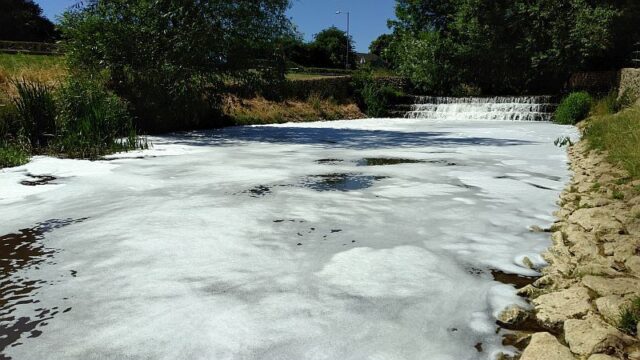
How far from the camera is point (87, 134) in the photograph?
339 inches

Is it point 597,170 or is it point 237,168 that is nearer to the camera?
point 597,170

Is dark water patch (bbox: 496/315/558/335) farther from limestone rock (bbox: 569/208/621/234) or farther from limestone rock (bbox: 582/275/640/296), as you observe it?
limestone rock (bbox: 569/208/621/234)

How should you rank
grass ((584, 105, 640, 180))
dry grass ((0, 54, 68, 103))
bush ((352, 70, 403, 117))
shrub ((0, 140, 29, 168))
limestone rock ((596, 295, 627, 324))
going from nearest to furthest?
limestone rock ((596, 295, 627, 324))
grass ((584, 105, 640, 180))
shrub ((0, 140, 29, 168))
dry grass ((0, 54, 68, 103))
bush ((352, 70, 403, 117))

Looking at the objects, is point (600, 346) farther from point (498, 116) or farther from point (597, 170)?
point (498, 116)

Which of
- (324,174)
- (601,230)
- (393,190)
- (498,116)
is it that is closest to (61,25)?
(324,174)

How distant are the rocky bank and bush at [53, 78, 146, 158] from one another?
23.7ft

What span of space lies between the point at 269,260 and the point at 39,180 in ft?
13.6

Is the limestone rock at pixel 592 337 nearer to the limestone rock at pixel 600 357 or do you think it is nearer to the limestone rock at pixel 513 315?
the limestone rock at pixel 600 357

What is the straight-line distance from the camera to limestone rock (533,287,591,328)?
2334 mm

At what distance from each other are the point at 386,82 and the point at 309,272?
2523 centimetres

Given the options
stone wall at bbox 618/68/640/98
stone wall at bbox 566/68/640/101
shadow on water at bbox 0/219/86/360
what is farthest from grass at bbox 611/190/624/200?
stone wall at bbox 566/68/640/101

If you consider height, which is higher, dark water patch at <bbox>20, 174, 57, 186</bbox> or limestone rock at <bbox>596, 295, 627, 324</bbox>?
dark water patch at <bbox>20, 174, 57, 186</bbox>

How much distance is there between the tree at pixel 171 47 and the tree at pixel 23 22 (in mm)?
24131

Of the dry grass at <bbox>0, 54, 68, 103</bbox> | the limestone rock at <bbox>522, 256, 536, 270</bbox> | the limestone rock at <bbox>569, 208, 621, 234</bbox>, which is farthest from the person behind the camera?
the dry grass at <bbox>0, 54, 68, 103</bbox>
